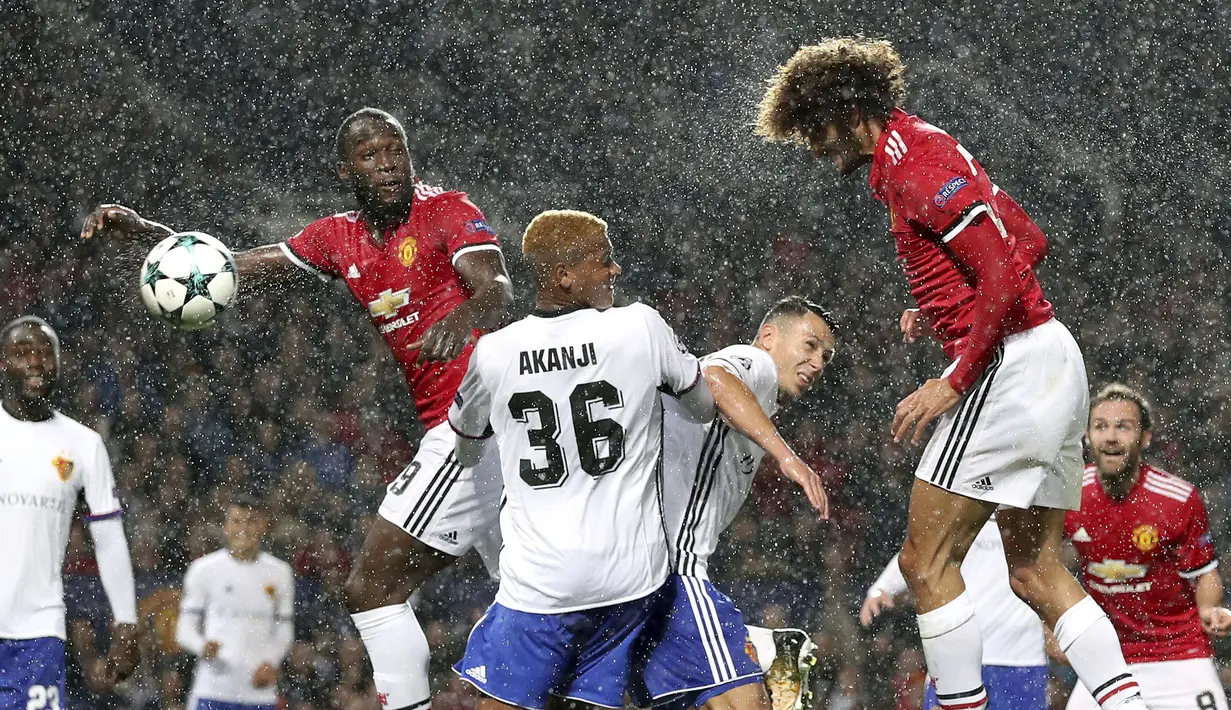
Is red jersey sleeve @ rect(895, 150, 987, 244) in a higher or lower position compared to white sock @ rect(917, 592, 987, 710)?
higher

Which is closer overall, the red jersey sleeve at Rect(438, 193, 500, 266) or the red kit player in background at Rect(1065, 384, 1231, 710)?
the red jersey sleeve at Rect(438, 193, 500, 266)

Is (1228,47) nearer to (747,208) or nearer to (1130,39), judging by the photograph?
(1130,39)

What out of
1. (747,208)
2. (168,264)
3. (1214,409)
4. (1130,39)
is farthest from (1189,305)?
(168,264)

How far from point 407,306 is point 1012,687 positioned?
292 cm

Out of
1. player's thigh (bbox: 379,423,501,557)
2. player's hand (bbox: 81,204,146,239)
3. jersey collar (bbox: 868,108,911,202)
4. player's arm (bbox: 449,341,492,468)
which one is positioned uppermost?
player's hand (bbox: 81,204,146,239)

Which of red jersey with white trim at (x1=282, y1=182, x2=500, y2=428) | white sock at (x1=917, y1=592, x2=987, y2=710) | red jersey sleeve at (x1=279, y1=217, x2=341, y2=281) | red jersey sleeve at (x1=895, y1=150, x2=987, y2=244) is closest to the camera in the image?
red jersey sleeve at (x1=895, y1=150, x2=987, y2=244)

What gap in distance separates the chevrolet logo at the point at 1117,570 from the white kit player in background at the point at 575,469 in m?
3.14

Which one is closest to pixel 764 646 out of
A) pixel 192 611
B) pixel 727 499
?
pixel 727 499

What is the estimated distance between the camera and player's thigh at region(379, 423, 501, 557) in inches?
197

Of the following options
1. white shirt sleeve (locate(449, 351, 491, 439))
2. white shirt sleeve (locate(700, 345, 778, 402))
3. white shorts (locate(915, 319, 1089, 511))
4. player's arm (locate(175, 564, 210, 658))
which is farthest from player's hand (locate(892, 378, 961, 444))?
player's arm (locate(175, 564, 210, 658))

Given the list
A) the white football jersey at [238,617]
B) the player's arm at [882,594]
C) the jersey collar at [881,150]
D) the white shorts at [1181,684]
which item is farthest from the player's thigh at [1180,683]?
the white football jersey at [238,617]

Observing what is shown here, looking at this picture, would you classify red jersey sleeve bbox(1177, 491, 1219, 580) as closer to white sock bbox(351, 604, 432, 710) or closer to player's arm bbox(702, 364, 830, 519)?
player's arm bbox(702, 364, 830, 519)

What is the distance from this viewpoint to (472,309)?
477cm

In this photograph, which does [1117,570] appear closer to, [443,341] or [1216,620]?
[1216,620]
